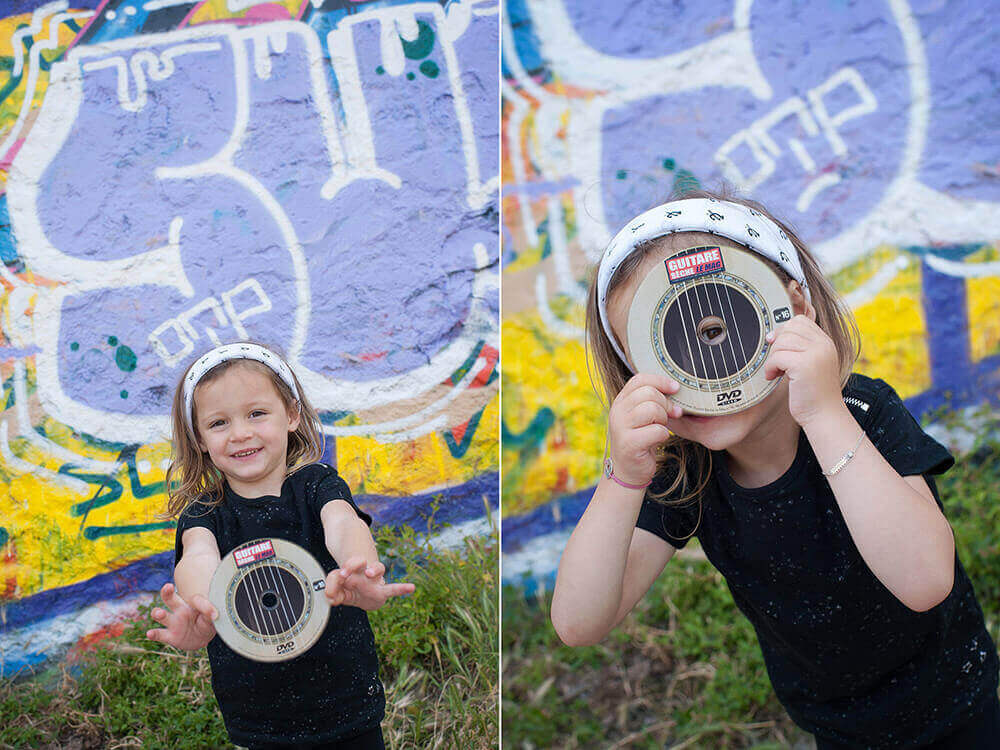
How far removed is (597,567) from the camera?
1.63m

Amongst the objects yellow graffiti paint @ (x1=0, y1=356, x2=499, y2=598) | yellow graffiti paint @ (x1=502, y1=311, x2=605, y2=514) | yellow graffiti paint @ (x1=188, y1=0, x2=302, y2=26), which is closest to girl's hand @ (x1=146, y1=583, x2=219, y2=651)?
yellow graffiti paint @ (x1=0, y1=356, x2=499, y2=598)

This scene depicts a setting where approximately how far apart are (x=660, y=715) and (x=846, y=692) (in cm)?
147

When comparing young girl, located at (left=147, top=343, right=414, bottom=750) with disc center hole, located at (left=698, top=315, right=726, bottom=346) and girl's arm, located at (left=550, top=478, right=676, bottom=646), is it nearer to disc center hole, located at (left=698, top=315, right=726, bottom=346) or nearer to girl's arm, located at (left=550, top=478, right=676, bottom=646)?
girl's arm, located at (left=550, top=478, right=676, bottom=646)

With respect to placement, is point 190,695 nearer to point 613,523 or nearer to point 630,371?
point 613,523

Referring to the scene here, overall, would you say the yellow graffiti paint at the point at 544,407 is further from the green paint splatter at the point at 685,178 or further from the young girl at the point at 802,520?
the young girl at the point at 802,520

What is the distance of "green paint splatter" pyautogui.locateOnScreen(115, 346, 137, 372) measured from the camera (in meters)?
2.00

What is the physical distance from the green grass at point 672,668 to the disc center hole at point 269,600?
6.68ft

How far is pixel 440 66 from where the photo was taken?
6.89ft

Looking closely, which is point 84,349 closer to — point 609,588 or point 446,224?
point 446,224

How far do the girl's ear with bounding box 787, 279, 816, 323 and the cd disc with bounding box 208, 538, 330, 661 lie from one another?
0.93 m

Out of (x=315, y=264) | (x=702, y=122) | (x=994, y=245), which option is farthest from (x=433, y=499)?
(x=994, y=245)

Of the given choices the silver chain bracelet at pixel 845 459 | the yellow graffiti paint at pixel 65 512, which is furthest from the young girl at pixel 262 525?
the silver chain bracelet at pixel 845 459

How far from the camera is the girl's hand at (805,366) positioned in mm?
1420

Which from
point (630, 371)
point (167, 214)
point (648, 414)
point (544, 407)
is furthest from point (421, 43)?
point (544, 407)
